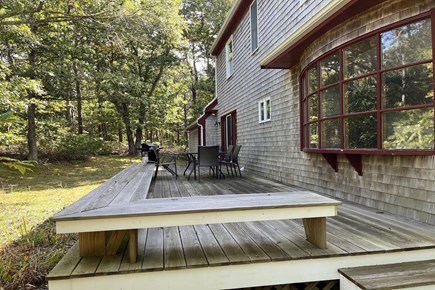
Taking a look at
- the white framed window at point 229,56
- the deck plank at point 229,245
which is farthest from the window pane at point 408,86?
the white framed window at point 229,56

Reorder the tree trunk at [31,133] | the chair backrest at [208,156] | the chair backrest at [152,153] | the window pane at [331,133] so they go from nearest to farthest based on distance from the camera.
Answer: the window pane at [331,133], the chair backrest at [208,156], the chair backrest at [152,153], the tree trunk at [31,133]

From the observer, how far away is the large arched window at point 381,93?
2938mm

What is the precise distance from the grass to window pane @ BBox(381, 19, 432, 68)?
4222 millimetres

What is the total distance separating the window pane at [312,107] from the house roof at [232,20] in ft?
16.0

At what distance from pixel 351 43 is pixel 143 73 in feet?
61.6

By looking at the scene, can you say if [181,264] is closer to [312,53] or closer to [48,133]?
[312,53]

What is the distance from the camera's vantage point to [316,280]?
2.30 meters

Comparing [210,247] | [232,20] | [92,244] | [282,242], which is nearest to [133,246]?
[92,244]

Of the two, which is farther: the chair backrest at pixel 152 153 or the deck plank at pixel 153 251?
the chair backrest at pixel 152 153

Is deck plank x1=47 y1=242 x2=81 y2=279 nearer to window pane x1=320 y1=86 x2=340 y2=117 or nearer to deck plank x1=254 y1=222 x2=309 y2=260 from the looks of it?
deck plank x1=254 y1=222 x2=309 y2=260

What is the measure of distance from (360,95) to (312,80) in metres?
1.21

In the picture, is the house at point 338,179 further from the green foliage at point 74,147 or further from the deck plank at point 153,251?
the green foliage at point 74,147

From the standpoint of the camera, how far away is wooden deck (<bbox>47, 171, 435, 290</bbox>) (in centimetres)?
212

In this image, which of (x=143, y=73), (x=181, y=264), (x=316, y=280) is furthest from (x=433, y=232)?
(x=143, y=73)
